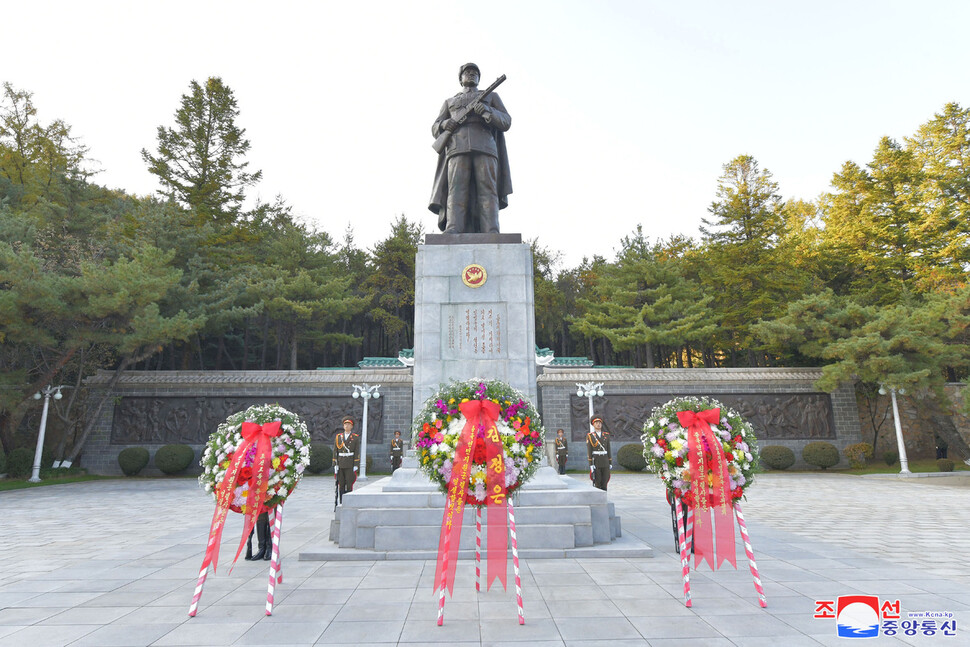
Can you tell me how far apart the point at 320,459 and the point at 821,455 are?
18727 millimetres

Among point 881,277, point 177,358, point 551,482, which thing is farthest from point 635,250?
point 177,358

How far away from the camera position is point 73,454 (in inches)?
727

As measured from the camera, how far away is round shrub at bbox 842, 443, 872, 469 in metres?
19.1

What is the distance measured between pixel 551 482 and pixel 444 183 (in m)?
4.98

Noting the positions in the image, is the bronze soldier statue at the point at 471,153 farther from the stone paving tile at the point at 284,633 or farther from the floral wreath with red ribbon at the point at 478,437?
the stone paving tile at the point at 284,633

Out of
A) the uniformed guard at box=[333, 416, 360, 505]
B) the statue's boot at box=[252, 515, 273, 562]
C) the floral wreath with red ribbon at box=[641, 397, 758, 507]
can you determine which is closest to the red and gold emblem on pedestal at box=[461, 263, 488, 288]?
the floral wreath with red ribbon at box=[641, 397, 758, 507]

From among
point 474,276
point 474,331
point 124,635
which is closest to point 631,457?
point 474,331

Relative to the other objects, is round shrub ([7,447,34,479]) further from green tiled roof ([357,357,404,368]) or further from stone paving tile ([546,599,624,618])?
stone paving tile ([546,599,624,618])

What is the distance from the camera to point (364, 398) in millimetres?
18016

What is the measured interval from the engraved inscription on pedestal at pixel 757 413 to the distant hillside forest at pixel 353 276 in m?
1.95

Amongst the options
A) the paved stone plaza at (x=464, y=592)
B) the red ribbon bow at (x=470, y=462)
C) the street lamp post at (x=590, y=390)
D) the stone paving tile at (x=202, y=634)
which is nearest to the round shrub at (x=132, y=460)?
the paved stone plaza at (x=464, y=592)

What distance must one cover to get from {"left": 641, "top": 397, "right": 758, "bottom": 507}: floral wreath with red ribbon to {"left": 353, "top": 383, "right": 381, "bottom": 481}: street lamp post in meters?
13.8

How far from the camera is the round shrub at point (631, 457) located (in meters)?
18.8

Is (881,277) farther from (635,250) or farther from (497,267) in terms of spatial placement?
(497,267)
